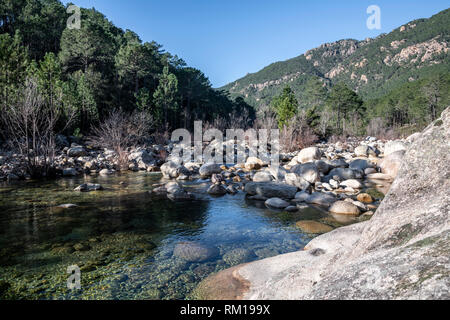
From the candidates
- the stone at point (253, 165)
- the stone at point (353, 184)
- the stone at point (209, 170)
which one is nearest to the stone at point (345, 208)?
the stone at point (353, 184)

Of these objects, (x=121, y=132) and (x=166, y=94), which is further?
(x=166, y=94)

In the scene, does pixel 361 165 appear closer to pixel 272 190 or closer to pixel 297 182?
pixel 297 182

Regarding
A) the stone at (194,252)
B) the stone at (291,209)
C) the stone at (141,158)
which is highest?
the stone at (141,158)

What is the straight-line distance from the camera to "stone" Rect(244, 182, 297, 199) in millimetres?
8930

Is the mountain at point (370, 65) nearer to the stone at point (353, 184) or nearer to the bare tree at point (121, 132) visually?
the bare tree at point (121, 132)

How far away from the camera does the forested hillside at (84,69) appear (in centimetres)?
2240

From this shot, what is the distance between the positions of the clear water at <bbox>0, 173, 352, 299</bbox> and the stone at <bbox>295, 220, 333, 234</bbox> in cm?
21

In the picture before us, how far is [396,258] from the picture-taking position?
1507 millimetres

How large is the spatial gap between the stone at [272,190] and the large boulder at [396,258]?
508cm

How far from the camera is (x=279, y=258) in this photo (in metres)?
3.97

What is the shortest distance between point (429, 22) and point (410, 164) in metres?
161

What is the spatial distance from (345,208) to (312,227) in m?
1.60

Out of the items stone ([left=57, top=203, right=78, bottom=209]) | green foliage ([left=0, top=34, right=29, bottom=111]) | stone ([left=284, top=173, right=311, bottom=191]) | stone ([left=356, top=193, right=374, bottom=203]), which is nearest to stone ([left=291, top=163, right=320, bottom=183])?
stone ([left=284, top=173, right=311, bottom=191])
